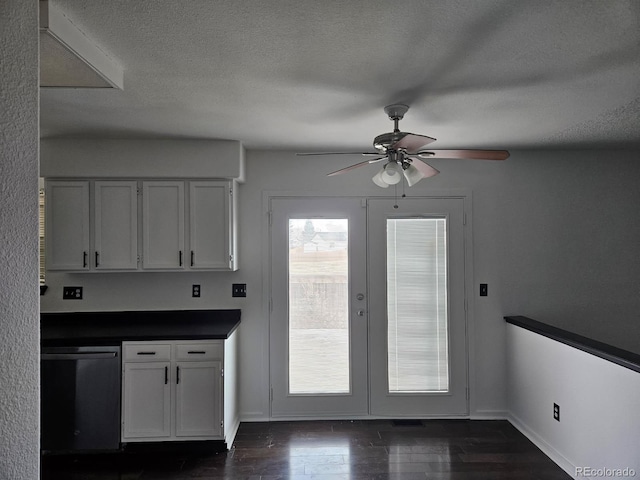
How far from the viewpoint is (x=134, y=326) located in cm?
357

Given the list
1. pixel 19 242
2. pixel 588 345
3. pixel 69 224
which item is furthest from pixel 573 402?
pixel 69 224

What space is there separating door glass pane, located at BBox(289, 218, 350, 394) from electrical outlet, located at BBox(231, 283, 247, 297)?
0.41 metres

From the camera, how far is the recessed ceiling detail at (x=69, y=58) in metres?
1.57

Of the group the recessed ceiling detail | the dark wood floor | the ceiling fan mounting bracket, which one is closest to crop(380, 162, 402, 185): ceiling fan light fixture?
the ceiling fan mounting bracket

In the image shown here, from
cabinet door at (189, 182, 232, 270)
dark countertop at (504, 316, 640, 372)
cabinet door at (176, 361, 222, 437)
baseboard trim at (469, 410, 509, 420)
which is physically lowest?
baseboard trim at (469, 410, 509, 420)

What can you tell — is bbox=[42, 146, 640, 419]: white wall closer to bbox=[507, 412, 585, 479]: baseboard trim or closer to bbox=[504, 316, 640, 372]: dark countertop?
bbox=[507, 412, 585, 479]: baseboard trim

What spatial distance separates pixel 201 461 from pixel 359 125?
8.70 feet

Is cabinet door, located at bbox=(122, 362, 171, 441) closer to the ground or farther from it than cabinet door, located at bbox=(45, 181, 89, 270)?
closer to the ground

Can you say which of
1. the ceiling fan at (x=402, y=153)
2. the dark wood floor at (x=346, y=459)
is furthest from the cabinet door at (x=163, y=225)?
the ceiling fan at (x=402, y=153)

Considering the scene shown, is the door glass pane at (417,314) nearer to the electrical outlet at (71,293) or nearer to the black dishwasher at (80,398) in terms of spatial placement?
the black dishwasher at (80,398)

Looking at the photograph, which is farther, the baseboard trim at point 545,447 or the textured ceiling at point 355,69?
the baseboard trim at point 545,447

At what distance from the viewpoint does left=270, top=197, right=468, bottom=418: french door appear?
3.82 meters

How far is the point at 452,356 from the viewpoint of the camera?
3834 mm

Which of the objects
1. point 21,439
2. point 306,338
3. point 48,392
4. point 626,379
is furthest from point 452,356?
point 21,439
